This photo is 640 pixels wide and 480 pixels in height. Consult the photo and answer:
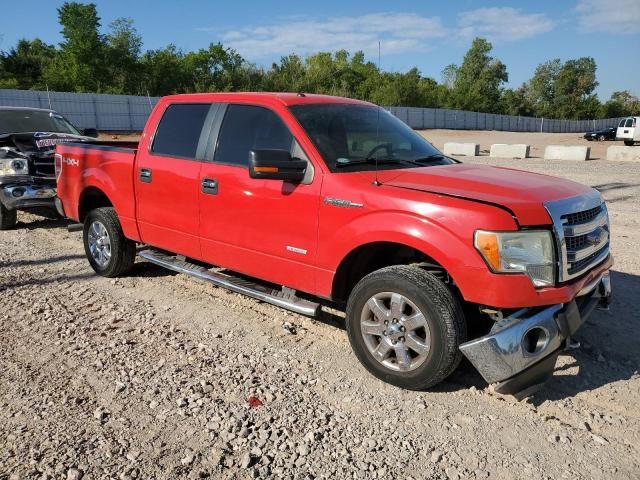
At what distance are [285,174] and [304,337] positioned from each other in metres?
1.41

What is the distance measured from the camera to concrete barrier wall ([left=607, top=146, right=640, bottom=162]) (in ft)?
65.9

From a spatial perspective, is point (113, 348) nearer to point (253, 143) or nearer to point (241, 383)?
point (241, 383)

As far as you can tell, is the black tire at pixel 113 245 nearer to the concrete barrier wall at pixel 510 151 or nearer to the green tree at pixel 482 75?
the concrete barrier wall at pixel 510 151

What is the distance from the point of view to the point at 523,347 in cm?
308

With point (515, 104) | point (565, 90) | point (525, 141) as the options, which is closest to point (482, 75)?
point (515, 104)

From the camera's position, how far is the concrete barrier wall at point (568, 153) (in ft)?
70.2

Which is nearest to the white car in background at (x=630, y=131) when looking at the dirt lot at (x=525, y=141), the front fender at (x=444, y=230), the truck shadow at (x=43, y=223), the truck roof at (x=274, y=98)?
the dirt lot at (x=525, y=141)

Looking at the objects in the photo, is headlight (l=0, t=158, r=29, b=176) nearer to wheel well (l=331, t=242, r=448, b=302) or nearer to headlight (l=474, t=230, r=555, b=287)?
wheel well (l=331, t=242, r=448, b=302)

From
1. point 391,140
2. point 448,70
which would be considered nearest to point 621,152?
point 391,140

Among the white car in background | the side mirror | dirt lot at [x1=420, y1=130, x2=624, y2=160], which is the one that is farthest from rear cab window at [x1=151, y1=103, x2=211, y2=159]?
the white car in background

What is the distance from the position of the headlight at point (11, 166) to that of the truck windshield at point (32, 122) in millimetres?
1015

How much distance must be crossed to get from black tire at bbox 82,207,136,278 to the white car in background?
37.4 meters

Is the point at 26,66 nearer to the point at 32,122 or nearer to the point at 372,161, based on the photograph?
the point at 32,122

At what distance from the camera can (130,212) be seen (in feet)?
17.8
